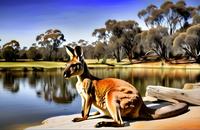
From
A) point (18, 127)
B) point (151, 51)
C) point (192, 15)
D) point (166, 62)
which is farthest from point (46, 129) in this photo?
point (192, 15)

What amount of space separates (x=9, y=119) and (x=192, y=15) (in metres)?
26.8

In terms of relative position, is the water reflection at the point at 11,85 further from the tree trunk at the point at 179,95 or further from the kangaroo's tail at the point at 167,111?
the kangaroo's tail at the point at 167,111

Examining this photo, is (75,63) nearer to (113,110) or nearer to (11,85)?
(113,110)

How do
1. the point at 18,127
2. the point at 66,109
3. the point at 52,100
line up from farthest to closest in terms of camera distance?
the point at 52,100
the point at 66,109
the point at 18,127

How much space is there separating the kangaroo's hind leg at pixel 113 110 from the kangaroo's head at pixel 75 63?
1.42 feet

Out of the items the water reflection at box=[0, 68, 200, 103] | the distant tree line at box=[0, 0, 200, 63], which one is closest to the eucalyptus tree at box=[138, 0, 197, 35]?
the distant tree line at box=[0, 0, 200, 63]

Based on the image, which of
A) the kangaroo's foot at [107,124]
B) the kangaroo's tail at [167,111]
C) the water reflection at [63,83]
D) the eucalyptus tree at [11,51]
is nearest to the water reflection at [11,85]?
the water reflection at [63,83]

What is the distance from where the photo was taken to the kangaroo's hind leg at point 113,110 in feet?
11.8

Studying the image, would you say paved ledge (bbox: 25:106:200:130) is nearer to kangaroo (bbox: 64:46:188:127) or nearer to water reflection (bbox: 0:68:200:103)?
kangaroo (bbox: 64:46:188:127)

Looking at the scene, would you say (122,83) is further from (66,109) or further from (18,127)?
(66,109)

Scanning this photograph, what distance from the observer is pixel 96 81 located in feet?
13.4

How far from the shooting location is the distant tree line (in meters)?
25.7

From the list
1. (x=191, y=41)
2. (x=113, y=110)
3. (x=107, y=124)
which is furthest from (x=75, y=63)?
(x=191, y=41)

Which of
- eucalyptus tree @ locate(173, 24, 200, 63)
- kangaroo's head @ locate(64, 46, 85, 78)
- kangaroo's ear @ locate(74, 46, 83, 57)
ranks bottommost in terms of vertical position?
kangaroo's head @ locate(64, 46, 85, 78)
